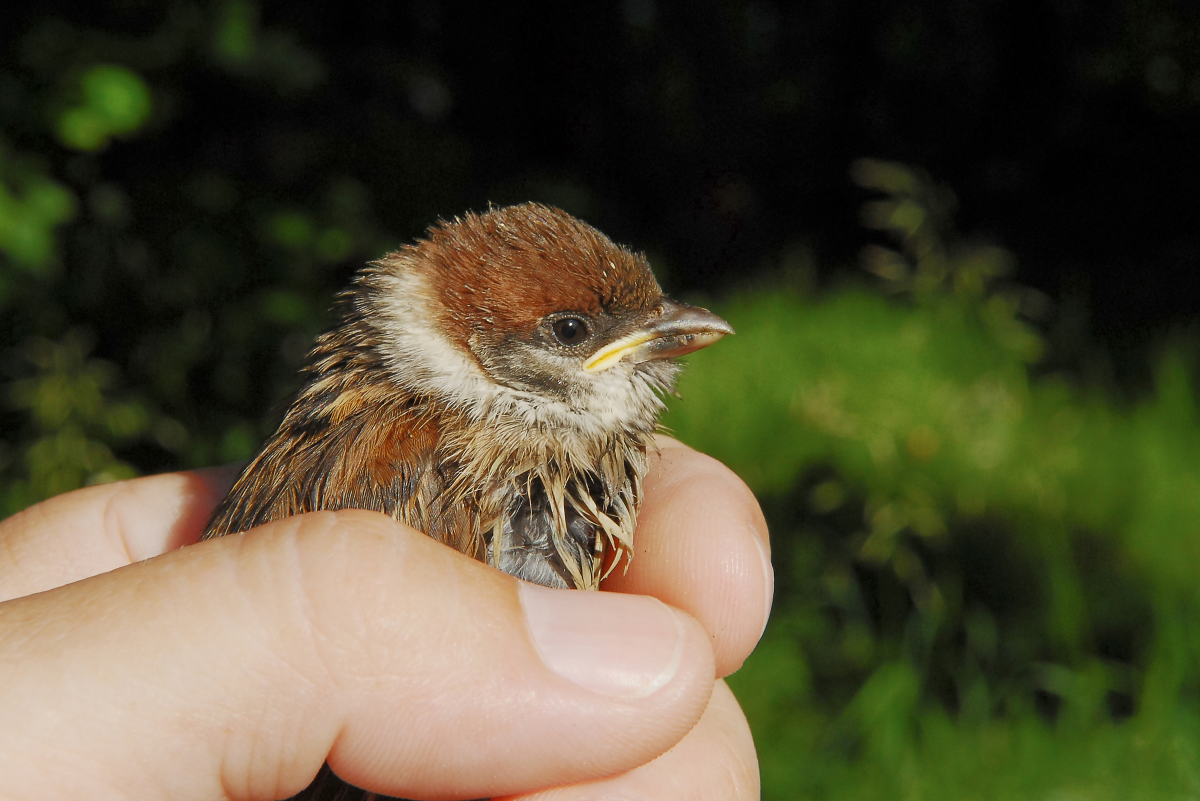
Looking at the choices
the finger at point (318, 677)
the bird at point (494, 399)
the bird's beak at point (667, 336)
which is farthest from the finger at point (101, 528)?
the bird's beak at point (667, 336)

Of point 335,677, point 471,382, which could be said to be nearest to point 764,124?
point 471,382

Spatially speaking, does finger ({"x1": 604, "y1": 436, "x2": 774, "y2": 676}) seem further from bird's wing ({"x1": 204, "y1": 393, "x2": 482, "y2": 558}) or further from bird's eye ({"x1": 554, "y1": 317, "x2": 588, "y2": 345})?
bird's wing ({"x1": 204, "y1": 393, "x2": 482, "y2": 558})

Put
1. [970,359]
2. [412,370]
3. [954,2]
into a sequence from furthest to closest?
1. [954,2]
2. [970,359]
3. [412,370]

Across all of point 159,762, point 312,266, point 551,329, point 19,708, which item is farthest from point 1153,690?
point 312,266

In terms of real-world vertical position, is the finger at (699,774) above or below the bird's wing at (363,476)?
below

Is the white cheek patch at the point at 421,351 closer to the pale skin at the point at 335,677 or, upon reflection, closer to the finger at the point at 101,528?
the pale skin at the point at 335,677

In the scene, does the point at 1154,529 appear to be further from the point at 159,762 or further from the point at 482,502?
the point at 159,762

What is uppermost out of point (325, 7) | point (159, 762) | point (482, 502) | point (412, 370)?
point (325, 7)
